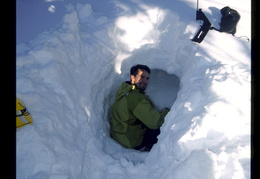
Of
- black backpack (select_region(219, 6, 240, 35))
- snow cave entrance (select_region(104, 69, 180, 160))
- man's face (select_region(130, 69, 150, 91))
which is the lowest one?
snow cave entrance (select_region(104, 69, 180, 160))

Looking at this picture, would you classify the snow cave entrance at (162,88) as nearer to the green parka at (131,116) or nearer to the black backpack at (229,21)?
the green parka at (131,116)

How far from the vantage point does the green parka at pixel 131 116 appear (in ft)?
12.3

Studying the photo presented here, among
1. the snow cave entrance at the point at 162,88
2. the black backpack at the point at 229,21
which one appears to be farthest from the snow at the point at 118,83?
the black backpack at the point at 229,21

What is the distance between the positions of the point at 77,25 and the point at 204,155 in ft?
10.5

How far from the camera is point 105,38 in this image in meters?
4.46

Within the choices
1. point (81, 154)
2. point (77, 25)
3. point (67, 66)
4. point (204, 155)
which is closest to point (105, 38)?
point (77, 25)

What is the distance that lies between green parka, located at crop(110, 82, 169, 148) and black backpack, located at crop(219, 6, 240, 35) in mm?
1690

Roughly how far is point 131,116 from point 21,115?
1802mm

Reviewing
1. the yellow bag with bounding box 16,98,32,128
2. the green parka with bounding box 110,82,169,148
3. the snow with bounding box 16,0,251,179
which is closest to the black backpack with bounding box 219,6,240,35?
the snow with bounding box 16,0,251,179

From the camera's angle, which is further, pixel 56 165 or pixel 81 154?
pixel 81 154

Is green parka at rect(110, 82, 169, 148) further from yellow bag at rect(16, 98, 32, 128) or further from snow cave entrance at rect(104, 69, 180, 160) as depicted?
yellow bag at rect(16, 98, 32, 128)

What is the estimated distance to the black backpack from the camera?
4.01 m

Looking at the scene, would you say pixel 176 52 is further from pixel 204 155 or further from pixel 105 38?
pixel 204 155
